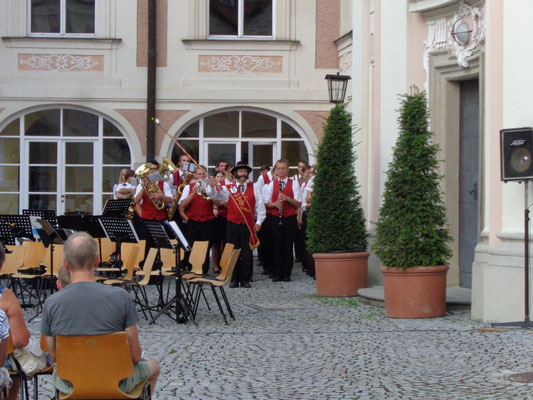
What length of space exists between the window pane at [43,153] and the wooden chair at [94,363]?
53.9 ft

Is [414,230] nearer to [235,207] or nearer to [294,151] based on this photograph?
[235,207]

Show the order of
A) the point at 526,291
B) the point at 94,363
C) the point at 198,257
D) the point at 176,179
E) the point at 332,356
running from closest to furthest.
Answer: the point at 94,363, the point at 332,356, the point at 526,291, the point at 198,257, the point at 176,179

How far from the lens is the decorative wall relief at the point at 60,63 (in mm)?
21156

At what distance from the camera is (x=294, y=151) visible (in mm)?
21688

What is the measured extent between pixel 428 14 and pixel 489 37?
92.6 inches

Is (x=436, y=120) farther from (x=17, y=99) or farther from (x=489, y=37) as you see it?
(x=17, y=99)

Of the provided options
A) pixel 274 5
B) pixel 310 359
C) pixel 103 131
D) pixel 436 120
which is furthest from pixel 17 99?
pixel 310 359

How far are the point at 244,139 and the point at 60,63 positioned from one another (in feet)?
13.7

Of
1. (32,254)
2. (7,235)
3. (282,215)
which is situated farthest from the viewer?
(282,215)

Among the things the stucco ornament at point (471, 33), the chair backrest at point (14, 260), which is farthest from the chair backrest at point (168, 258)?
the stucco ornament at point (471, 33)

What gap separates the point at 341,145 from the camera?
13945 mm

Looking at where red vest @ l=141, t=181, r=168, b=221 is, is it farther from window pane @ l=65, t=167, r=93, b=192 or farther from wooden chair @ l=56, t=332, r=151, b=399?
wooden chair @ l=56, t=332, r=151, b=399

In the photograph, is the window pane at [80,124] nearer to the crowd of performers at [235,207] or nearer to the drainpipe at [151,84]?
the drainpipe at [151,84]

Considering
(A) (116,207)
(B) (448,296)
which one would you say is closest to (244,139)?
(A) (116,207)
